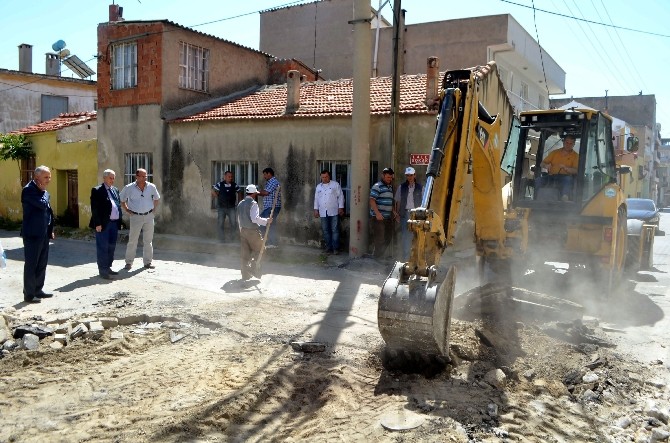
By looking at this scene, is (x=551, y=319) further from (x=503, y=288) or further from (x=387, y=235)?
(x=387, y=235)

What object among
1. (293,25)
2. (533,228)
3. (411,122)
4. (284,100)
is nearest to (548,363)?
(533,228)

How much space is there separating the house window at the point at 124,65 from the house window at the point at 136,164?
6.64ft

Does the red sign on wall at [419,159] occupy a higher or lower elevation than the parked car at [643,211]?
higher

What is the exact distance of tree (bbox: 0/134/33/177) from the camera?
65.6 feet

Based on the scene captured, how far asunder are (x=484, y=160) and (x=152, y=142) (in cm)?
1201

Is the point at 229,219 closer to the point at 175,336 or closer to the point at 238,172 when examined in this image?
the point at 238,172

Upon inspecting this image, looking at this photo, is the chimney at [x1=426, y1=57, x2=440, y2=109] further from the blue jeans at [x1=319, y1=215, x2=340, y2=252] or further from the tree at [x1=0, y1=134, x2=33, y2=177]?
the tree at [x1=0, y1=134, x2=33, y2=177]

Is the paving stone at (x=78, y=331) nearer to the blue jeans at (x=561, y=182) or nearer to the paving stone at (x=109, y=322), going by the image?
the paving stone at (x=109, y=322)

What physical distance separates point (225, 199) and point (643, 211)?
1141cm

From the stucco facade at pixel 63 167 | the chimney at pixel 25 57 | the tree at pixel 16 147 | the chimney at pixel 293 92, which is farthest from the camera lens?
the chimney at pixel 25 57

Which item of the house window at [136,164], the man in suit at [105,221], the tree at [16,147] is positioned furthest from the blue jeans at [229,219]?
the tree at [16,147]

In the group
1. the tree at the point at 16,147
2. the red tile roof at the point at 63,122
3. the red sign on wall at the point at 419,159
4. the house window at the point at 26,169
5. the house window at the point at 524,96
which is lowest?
the house window at the point at 26,169

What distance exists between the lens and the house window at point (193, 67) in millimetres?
16000

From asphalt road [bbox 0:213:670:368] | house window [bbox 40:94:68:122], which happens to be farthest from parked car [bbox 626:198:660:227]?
house window [bbox 40:94:68:122]
